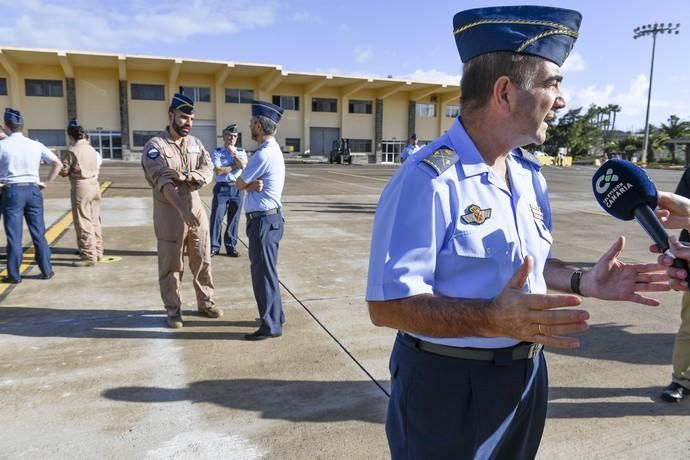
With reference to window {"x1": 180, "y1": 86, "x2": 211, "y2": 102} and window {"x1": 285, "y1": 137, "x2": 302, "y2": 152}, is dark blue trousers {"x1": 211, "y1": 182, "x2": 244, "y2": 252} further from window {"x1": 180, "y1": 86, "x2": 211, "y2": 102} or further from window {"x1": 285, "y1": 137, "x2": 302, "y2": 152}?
window {"x1": 285, "y1": 137, "x2": 302, "y2": 152}

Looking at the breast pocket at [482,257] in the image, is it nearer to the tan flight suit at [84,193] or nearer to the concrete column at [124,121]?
the tan flight suit at [84,193]

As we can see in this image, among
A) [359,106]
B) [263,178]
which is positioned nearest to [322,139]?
[359,106]

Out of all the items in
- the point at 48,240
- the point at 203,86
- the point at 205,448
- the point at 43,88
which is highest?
the point at 203,86

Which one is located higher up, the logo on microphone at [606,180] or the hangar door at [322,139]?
the hangar door at [322,139]

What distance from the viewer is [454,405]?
1.58 metres

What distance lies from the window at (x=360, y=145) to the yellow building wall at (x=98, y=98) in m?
18.9

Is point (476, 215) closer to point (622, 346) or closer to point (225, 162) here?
point (622, 346)

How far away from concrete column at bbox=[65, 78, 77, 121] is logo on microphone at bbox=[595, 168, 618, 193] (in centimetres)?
4107

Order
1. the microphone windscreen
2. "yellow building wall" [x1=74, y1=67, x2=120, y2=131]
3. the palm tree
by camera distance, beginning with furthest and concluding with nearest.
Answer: the palm tree
"yellow building wall" [x1=74, y1=67, x2=120, y2=131]
the microphone windscreen

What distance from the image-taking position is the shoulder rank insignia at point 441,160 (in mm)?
1481

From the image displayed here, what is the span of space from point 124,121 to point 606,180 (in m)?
40.7

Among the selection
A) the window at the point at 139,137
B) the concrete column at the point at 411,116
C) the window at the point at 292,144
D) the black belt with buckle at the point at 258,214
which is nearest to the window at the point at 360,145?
the concrete column at the point at 411,116

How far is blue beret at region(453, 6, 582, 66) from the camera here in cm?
149

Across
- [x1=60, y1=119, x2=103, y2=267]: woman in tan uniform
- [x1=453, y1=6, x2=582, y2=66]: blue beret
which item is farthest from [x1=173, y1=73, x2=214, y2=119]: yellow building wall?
[x1=453, y1=6, x2=582, y2=66]: blue beret
